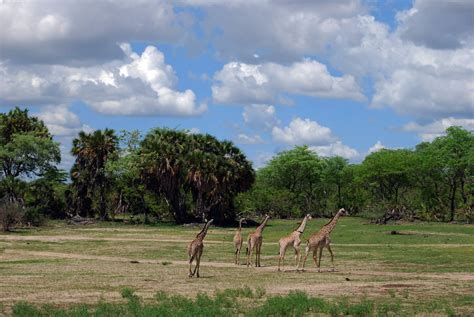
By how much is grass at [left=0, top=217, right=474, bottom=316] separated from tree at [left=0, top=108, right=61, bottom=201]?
121ft

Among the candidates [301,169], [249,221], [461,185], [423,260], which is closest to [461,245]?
[423,260]

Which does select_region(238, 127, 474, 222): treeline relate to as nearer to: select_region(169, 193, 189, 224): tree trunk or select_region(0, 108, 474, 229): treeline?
select_region(0, 108, 474, 229): treeline

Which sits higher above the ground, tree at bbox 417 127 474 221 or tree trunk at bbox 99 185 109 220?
tree at bbox 417 127 474 221

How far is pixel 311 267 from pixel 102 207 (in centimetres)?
5557

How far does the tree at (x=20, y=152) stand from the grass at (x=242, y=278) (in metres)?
36.9

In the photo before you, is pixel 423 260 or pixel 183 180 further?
pixel 183 180

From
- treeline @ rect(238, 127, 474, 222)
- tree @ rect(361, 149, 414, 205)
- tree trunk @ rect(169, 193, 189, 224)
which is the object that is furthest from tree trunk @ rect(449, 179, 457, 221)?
tree trunk @ rect(169, 193, 189, 224)

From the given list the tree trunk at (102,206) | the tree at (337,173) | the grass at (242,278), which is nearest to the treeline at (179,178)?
the tree trunk at (102,206)

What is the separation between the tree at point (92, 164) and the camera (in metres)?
82.1

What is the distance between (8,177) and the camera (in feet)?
258

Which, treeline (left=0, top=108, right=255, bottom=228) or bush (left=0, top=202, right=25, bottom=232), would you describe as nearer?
bush (left=0, top=202, right=25, bottom=232)

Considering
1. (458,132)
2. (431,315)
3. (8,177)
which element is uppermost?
(458,132)

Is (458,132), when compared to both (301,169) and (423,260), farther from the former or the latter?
(423,260)

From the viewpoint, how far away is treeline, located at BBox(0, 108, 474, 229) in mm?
77562
